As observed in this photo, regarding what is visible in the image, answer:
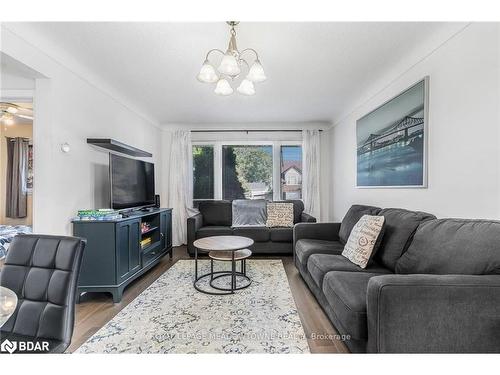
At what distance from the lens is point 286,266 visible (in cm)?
349

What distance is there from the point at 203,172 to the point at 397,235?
363 centimetres

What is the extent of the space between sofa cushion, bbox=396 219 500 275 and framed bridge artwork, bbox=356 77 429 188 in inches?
24.8

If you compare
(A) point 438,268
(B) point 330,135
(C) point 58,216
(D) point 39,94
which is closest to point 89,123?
(D) point 39,94

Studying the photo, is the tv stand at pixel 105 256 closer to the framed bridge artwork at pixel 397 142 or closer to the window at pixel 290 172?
the framed bridge artwork at pixel 397 142

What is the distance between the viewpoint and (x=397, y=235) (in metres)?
2.03

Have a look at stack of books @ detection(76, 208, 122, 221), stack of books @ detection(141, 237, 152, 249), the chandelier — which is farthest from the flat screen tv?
the chandelier

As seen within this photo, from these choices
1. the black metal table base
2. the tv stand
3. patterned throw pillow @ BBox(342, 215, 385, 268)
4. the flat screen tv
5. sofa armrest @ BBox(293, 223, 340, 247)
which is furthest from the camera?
sofa armrest @ BBox(293, 223, 340, 247)

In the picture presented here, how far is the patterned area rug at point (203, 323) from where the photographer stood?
5.58 feet

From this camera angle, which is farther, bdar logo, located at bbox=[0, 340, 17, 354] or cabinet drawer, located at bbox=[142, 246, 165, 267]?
cabinet drawer, located at bbox=[142, 246, 165, 267]

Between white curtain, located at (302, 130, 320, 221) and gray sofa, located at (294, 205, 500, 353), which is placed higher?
white curtain, located at (302, 130, 320, 221)

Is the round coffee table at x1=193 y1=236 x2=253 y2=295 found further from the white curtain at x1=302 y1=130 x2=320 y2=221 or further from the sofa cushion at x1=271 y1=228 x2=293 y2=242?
the white curtain at x1=302 y1=130 x2=320 y2=221

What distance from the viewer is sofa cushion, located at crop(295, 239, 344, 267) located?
262cm

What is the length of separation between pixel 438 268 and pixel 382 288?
0.61 m
